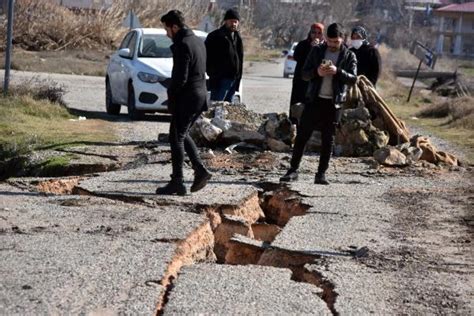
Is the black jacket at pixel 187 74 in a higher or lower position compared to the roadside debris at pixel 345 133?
higher

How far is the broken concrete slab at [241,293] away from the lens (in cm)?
654

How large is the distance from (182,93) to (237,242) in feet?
7.39

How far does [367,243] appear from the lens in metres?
8.73

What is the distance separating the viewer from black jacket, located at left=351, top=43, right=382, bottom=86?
48.5 feet

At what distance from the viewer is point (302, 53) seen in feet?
47.5

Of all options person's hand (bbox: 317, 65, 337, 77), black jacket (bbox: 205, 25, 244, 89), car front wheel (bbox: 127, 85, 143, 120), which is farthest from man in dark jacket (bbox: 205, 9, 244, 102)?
car front wheel (bbox: 127, 85, 143, 120)

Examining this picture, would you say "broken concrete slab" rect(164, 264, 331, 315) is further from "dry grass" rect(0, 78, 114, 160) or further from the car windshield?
the car windshield

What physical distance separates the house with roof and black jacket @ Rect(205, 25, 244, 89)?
8755 centimetres

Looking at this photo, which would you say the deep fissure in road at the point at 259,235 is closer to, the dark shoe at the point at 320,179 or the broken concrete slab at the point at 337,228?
the broken concrete slab at the point at 337,228

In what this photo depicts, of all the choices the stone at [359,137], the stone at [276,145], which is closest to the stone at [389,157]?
the stone at [359,137]

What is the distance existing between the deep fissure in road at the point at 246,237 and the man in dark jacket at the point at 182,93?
19.6 inches

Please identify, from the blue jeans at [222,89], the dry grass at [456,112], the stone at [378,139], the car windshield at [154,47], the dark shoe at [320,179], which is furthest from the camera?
the dry grass at [456,112]

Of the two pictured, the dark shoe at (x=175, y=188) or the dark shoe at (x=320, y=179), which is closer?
the dark shoe at (x=175, y=188)

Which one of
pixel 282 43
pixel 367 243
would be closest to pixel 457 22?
pixel 282 43
